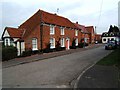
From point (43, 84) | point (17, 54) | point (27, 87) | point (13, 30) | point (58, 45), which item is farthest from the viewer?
point (58, 45)

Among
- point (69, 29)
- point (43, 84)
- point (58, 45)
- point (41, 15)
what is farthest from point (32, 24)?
point (43, 84)

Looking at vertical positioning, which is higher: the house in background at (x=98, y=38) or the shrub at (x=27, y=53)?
the house in background at (x=98, y=38)

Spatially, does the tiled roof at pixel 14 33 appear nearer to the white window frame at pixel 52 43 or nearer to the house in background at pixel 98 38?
the white window frame at pixel 52 43

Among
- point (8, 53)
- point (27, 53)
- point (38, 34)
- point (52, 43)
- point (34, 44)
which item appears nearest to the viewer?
point (8, 53)

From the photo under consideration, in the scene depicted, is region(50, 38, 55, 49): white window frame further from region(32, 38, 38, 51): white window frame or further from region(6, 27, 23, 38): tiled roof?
region(6, 27, 23, 38): tiled roof

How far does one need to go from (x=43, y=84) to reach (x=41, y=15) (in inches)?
919

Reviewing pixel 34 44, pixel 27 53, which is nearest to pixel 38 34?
pixel 34 44

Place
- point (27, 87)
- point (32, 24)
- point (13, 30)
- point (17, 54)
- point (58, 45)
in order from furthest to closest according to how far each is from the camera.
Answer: point (58, 45) → point (32, 24) → point (13, 30) → point (17, 54) → point (27, 87)

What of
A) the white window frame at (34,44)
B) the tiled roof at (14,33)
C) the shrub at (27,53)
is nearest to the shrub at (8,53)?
the shrub at (27,53)

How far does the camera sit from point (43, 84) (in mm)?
9609

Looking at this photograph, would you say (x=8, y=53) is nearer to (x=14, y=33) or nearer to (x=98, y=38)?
(x=14, y=33)

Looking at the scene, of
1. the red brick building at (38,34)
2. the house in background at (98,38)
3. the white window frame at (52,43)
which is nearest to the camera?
the red brick building at (38,34)

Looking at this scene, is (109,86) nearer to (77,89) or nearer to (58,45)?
(77,89)

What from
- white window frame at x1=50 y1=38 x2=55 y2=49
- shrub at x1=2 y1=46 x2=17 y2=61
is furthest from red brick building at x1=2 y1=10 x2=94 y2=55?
shrub at x1=2 y1=46 x2=17 y2=61
